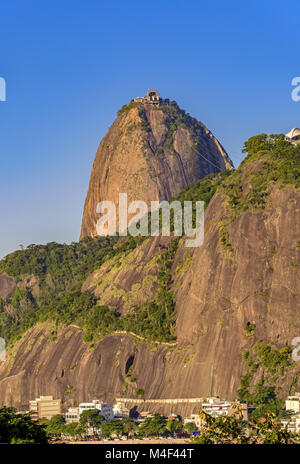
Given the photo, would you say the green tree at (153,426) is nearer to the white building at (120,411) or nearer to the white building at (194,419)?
the white building at (194,419)

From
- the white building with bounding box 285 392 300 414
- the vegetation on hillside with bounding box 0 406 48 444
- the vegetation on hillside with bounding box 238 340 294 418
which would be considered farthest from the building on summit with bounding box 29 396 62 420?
the vegetation on hillside with bounding box 0 406 48 444

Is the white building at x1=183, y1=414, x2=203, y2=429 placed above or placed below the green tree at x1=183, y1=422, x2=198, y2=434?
above

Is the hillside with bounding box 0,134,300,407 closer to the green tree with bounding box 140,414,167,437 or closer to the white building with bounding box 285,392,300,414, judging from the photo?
the white building with bounding box 285,392,300,414

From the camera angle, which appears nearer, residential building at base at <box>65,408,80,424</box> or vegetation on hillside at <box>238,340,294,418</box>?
vegetation on hillside at <box>238,340,294,418</box>

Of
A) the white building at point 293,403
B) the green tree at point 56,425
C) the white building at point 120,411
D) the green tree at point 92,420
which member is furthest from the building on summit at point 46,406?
the white building at point 293,403
